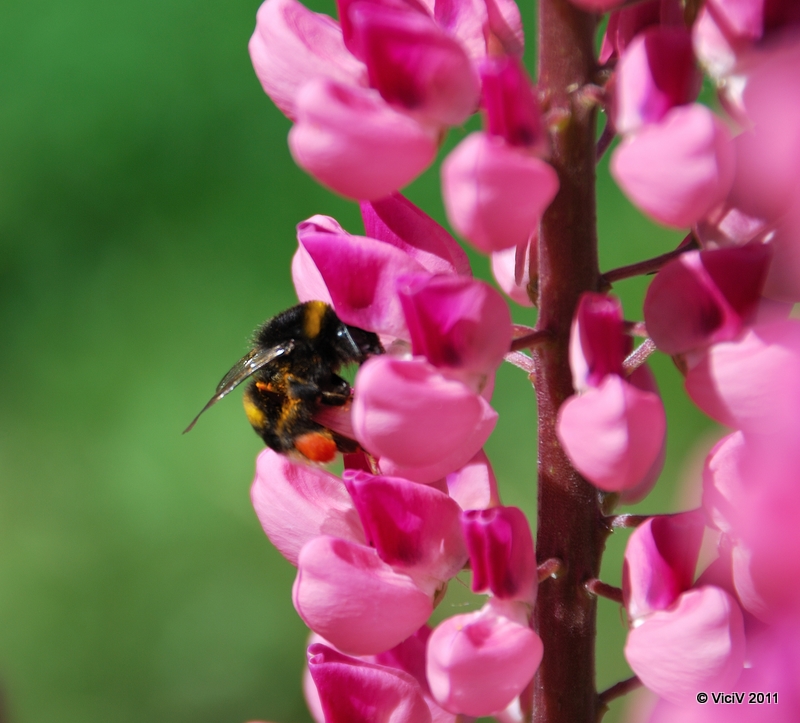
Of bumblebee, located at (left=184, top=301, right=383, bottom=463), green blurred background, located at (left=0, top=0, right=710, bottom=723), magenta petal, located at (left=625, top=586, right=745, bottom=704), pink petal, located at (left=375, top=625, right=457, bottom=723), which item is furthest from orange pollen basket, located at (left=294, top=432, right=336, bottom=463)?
green blurred background, located at (left=0, top=0, right=710, bottom=723)

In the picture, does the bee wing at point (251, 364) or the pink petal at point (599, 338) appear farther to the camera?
the bee wing at point (251, 364)

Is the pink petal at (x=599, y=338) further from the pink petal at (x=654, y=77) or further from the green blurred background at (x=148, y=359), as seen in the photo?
the green blurred background at (x=148, y=359)

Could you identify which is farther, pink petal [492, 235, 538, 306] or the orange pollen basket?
the orange pollen basket

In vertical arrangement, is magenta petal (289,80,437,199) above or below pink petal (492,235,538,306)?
above

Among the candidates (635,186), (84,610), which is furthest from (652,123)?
(84,610)

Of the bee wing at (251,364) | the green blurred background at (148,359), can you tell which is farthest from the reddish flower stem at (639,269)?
the green blurred background at (148,359)

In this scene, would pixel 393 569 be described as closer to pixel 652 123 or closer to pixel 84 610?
pixel 652 123

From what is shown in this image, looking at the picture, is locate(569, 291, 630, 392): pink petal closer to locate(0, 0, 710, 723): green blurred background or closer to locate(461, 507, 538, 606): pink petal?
locate(461, 507, 538, 606): pink petal
